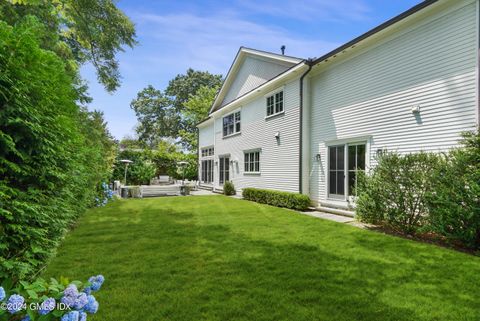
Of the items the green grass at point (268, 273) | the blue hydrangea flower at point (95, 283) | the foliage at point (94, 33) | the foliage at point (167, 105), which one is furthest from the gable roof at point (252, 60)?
the foliage at point (167, 105)

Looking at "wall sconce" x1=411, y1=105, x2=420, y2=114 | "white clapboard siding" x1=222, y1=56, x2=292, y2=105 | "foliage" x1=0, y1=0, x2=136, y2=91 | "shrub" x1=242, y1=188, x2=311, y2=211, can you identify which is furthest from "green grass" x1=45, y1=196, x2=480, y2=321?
"white clapboard siding" x1=222, y1=56, x2=292, y2=105

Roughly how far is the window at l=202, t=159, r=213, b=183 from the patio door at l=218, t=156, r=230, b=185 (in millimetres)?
2249

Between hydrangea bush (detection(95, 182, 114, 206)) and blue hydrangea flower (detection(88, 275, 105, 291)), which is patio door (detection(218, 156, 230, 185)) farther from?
blue hydrangea flower (detection(88, 275, 105, 291))

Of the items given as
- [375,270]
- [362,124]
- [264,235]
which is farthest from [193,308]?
[362,124]

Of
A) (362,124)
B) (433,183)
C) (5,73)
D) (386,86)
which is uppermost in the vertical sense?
(386,86)

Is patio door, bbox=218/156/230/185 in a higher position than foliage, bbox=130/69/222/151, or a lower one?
lower

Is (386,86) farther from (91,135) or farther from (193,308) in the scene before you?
(91,135)

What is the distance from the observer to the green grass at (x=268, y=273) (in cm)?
299

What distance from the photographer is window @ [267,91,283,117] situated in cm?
1240

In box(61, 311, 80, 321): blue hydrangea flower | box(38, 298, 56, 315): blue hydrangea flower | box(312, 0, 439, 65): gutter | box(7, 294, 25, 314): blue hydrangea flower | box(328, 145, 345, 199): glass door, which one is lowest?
box(61, 311, 80, 321): blue hydrangea flower

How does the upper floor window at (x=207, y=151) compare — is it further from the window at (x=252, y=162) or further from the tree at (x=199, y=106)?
the tree at (x=199, y=106)

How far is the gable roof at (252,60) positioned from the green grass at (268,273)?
8149mm

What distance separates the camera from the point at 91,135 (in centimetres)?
1141

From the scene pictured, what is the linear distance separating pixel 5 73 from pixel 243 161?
1363cm
